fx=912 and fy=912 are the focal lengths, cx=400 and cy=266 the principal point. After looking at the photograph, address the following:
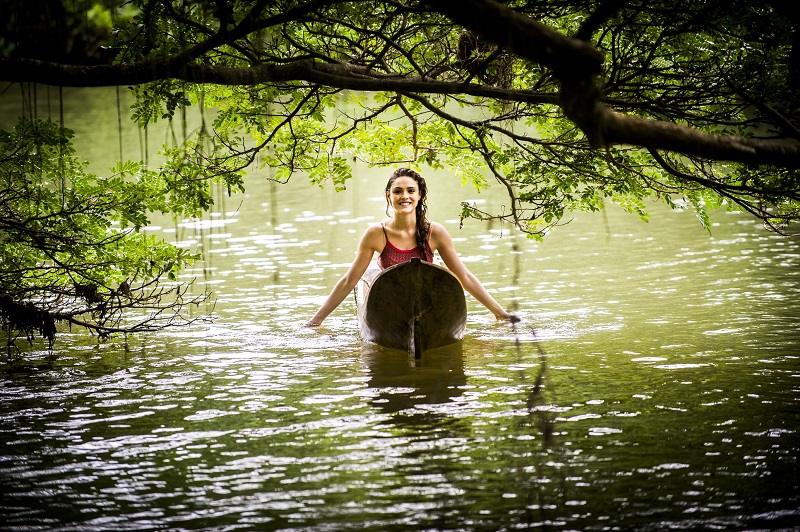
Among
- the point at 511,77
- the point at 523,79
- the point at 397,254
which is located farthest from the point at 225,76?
the point at 397,254

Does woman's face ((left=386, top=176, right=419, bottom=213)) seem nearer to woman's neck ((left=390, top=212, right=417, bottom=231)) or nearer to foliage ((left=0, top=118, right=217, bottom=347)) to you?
woman's neck ((left=390, top=212, right=417, bottom=231))

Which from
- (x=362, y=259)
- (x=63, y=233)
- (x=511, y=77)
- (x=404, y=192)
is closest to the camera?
(x=63, y=233)

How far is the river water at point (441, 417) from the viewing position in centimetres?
510

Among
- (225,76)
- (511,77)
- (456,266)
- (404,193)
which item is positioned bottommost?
(456,266)

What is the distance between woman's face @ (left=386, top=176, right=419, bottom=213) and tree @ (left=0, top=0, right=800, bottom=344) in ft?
1.46

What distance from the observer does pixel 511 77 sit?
8.26m

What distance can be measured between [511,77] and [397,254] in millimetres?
2430

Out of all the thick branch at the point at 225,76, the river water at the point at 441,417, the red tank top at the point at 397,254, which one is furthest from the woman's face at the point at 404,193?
the thick branch at the point at 225,76

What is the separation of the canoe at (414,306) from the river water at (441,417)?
0.20m

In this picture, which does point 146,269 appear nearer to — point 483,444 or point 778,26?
point 483,444

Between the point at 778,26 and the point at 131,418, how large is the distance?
18.8ft

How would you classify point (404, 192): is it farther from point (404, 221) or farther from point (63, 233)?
point (63, 233)

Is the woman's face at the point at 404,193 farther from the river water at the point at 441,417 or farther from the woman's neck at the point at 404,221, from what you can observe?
the river water at the point at 441,417

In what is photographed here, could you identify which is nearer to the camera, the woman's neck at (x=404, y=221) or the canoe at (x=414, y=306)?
the canoe at (x=414, y=306)
